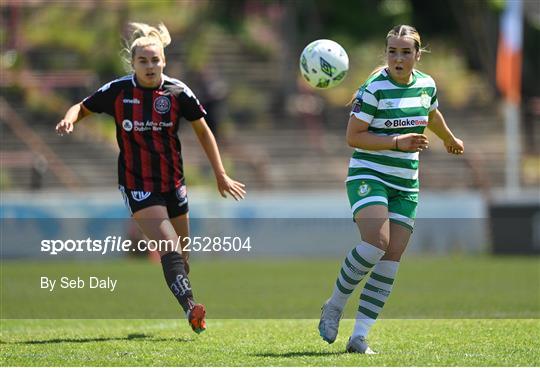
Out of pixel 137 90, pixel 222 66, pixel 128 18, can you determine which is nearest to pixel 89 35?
pixel 128 18

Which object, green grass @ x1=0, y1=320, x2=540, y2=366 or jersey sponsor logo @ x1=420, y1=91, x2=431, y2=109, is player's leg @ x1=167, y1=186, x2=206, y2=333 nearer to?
green grass @ x1=0, y1=320, x2=540, y2=366

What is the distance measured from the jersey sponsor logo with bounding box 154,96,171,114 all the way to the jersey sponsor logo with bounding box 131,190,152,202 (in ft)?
1.85

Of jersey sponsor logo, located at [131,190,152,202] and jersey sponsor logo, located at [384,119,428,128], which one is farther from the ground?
jersey sponsor logo, located at [384,119,428,128]

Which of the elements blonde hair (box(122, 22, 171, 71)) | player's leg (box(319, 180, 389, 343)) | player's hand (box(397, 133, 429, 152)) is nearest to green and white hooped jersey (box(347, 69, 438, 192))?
player's leg (box(319, 180, 389, 343))

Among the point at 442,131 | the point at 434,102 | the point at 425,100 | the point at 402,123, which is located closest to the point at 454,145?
the point at 442,131

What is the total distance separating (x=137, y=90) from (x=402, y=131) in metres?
1.91

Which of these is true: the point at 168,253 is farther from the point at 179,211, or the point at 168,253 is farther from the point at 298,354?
the point at 298,354

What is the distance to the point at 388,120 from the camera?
23.3 ft

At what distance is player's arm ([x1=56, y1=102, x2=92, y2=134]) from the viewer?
7.55m

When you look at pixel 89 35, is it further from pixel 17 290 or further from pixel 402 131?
pixel 402 131

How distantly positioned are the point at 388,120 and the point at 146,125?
69.0 inches

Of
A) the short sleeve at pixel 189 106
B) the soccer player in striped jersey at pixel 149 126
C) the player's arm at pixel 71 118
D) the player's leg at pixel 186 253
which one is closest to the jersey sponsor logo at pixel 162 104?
the soccer player in striped jersey at pixel 149 126

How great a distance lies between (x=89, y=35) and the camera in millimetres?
27750

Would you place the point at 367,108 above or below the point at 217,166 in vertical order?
above
